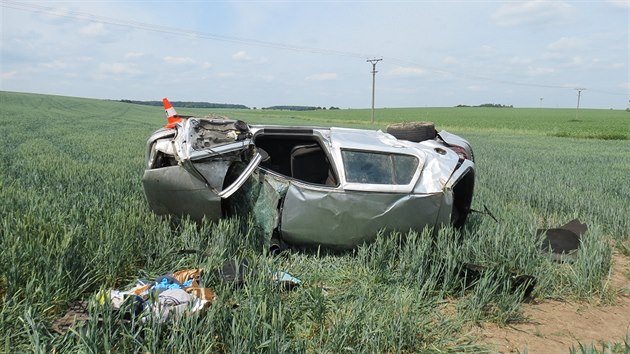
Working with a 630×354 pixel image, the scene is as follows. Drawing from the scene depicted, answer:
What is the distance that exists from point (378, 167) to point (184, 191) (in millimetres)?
1982

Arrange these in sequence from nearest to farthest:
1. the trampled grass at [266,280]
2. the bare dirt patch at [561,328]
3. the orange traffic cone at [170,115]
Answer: the trampled grass at [266,280] < the bare dirt patch at [561,328] < the orange traffic cone at [170,115]

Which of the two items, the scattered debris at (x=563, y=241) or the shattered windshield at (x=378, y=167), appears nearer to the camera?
the shattered windshield at (x=378, y=167)

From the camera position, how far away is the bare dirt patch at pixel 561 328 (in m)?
3.46

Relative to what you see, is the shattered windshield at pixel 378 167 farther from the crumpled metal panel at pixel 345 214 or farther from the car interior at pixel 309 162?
the car interior at pixel 309 162

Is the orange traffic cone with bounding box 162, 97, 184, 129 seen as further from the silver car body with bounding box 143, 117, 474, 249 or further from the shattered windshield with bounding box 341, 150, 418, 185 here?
the shattered windshield with bounding box 341, 150, 418, 185

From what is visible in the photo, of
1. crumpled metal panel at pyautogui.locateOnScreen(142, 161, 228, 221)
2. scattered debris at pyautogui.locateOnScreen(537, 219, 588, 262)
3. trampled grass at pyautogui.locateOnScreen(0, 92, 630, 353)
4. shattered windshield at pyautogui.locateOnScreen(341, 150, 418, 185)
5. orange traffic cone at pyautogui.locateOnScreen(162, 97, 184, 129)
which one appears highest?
orange traffic cone at pyautogui.locateOnScreen(162, 97, 184, 129)

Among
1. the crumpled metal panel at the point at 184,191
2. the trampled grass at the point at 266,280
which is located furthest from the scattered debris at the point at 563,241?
the crumpled metal panel at the point at 184,191

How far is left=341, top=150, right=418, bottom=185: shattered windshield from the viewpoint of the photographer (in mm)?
4824

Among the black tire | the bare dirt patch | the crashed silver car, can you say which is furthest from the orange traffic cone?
the bare dirt patch

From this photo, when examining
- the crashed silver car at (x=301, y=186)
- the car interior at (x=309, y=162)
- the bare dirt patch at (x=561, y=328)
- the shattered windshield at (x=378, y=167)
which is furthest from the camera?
the car interior at (x=309, y=162)

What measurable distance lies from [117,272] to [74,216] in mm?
1150

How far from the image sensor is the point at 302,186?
4773 millimetres

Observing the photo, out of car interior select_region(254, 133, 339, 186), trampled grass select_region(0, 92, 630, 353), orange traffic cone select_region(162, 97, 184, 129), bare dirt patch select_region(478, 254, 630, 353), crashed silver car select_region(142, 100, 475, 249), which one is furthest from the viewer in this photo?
car interior select_region(254, 133, 339, 186)

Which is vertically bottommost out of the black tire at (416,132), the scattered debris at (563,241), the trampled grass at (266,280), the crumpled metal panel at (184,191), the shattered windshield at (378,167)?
the scattered debris at (563,241)
